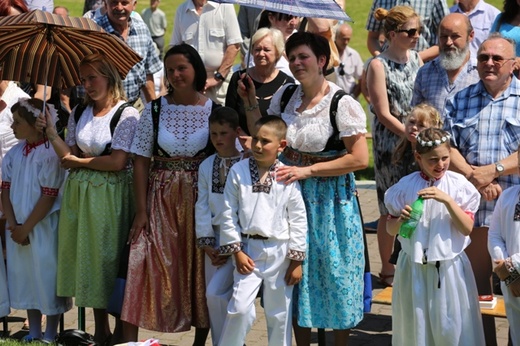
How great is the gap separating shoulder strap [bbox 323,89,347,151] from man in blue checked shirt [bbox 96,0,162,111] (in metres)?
3.20

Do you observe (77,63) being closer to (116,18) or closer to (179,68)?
(179,68)

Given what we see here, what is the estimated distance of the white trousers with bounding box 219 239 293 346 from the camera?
662 cm

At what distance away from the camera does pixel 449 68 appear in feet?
26.9

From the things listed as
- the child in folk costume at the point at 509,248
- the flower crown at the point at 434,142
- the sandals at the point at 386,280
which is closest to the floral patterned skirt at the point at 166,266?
the flower crown at the point at 434,142

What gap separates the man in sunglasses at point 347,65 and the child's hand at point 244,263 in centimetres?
789

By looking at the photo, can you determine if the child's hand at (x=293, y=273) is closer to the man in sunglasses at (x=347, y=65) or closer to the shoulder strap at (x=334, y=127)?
the shoulder strap at (x=334, y=127)

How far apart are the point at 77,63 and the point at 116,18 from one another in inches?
78.1

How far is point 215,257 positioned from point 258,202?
1.74ft

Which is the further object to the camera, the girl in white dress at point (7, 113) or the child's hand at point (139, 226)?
the girl in white dress at point (7, 113)

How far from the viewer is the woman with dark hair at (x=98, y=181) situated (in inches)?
289

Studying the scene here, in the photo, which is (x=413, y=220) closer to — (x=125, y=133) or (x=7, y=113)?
(x=125, y=133)

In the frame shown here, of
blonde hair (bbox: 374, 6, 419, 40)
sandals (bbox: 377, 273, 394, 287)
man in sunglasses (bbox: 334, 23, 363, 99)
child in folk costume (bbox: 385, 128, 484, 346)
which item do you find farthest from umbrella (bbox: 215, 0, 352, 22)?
man in sunglasses (bbox: 334, 23, 363, 99)

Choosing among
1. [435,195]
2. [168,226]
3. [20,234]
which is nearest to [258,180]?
[168,226]

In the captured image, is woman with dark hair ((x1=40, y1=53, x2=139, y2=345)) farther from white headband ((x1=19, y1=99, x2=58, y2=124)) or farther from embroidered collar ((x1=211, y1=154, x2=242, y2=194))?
embroidered collar ((x1=211, y1=154, x2=242, y2=194))
